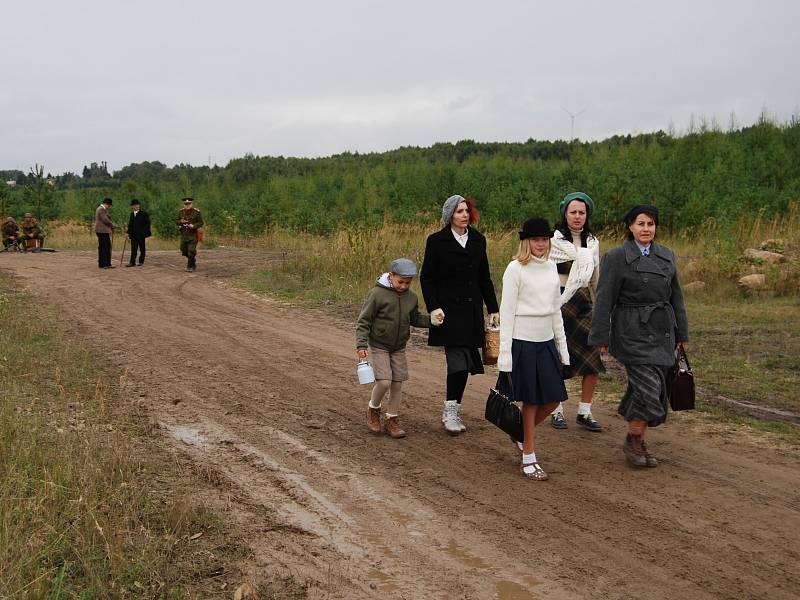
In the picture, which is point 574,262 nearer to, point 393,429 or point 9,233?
point 393,429

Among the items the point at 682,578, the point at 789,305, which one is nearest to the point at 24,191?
the point at 789,305

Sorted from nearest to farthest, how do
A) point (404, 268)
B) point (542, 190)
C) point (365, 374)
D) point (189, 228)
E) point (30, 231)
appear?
point (365, 374)
point (404, 268)
point (189, 228)
point (30, 231)
point (542, 190)

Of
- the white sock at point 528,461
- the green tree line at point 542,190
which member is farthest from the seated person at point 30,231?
the white sock at point 528,461

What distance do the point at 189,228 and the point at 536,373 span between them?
16.2 m

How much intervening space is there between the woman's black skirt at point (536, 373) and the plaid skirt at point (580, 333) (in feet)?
3.91

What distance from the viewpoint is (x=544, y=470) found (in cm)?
608

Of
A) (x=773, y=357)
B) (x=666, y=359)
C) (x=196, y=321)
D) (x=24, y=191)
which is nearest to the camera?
(x=666, y=359)

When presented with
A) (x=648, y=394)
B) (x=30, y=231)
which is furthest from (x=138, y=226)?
(x=648, y=394)

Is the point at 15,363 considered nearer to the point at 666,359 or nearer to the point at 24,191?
the point at 666,359

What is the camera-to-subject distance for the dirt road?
170 inches

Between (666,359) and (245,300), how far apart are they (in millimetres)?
10663

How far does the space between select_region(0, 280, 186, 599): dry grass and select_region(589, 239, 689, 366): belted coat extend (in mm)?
3276

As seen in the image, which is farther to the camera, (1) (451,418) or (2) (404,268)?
(1) (451,418)

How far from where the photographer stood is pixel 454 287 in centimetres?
685
